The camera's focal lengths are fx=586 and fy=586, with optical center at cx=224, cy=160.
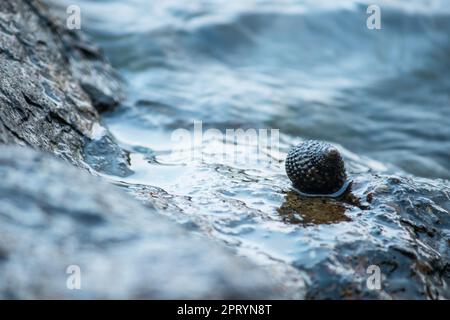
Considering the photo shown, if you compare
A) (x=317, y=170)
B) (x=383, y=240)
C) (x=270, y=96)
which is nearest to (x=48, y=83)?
(x=317, y=170)

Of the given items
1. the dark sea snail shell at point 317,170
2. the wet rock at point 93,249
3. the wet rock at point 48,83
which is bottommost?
the wet rock at point 93,249

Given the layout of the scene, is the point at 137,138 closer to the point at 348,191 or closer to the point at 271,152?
the point at 271,152

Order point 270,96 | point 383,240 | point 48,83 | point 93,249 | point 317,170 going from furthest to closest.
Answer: point 270,96, point 48,83, point 317,170, point 383,240, point 93,249

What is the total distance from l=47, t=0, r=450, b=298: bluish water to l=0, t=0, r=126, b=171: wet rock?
39 centimetres

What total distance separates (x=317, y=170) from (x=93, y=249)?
172 centimetres

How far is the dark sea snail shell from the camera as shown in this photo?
349 cm

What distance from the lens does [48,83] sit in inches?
172

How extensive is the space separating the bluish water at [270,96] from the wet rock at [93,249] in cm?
60

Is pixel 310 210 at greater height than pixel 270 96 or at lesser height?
lesser

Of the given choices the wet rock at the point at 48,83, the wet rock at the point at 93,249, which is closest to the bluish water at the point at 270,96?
the wet rock at the point at 48,83

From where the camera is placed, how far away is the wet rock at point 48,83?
3.49 m

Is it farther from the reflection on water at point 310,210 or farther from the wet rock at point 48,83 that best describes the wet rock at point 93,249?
the reflection on water at point 310,210

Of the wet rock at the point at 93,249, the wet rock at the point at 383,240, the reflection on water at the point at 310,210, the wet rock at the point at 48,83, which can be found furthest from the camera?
the wet rock at the point at 48,83

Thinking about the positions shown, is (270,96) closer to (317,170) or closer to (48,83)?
(48,83)
